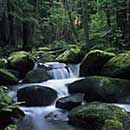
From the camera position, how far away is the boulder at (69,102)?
11.3 m

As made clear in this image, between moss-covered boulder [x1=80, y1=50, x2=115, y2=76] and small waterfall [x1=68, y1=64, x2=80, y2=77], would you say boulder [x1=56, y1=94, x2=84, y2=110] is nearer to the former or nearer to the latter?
moss-covered boulder [x1=80, y1=50, x2=115, y2=76]

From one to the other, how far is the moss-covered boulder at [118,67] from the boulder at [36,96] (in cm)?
268

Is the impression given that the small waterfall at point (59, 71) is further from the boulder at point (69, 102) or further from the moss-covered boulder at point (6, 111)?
the moss-covered boulder at point (6, 111)

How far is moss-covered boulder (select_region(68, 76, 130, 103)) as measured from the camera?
11969mm

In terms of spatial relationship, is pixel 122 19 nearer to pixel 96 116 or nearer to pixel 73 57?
pixel 73 57

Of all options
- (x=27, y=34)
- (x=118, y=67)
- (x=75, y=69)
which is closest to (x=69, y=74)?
(x=75, y=69)

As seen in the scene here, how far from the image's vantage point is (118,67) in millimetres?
13641

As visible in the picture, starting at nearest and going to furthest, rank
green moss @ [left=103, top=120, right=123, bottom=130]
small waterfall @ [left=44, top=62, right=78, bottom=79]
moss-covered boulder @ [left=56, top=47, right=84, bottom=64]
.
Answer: green moss @ [left=103, top=120, right=123, bottom=130]
small waterfall @ [left=44, top=62, right=78, bottom=79]
moss-covered boulder @ [left=56, top=47, right=84, bottom=64]

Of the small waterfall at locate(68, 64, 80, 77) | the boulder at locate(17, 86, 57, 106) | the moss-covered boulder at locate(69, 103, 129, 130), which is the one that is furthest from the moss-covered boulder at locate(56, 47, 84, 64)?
the moss-covered boulder at locate(69, 103, 129, 130)

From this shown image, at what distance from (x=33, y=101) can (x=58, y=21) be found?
1659 centimetres

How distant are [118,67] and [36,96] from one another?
3.43 metres

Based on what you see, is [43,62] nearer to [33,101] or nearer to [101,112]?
[33,101]

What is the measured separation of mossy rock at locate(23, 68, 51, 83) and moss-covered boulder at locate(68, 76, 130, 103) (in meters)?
1.89

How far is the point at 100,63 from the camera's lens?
14.7 m
